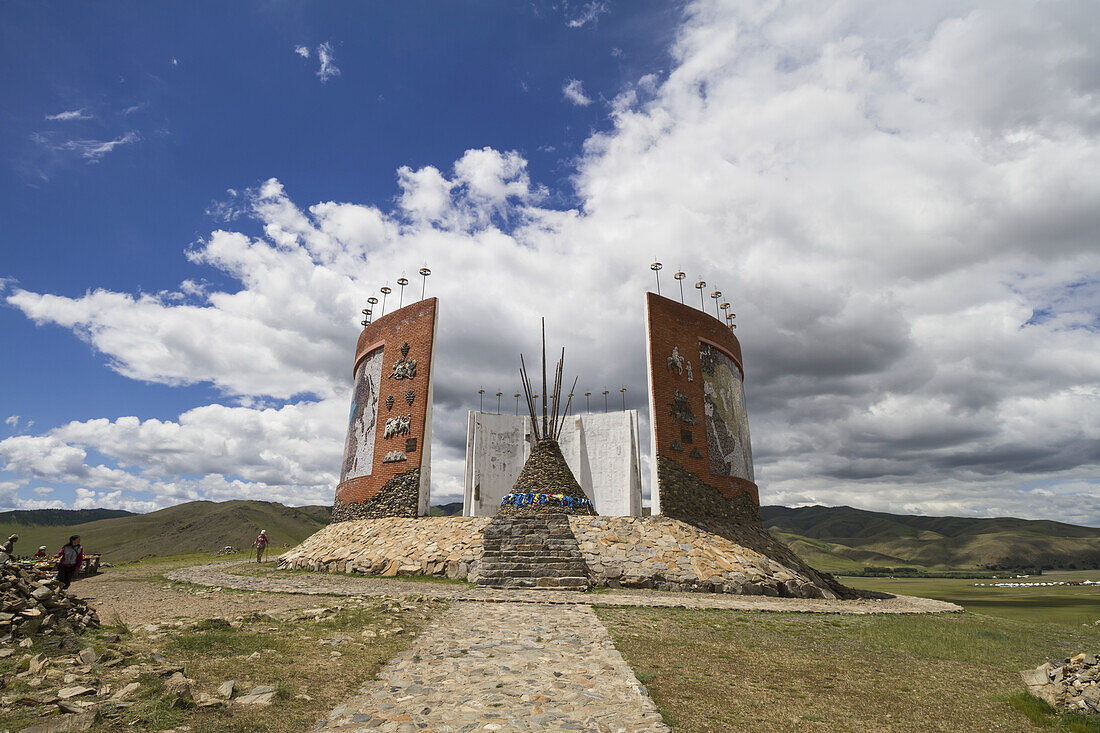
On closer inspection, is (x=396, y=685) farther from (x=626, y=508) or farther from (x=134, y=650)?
(x=626, y=508)

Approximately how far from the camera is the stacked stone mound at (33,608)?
6.99m

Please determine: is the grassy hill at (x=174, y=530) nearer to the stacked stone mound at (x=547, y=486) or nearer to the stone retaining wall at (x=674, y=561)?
the stacked stone mound at (x=547, y=486)

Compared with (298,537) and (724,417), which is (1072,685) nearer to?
(724,417)

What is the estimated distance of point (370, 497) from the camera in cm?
2419

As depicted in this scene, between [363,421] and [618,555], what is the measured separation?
15.3 m

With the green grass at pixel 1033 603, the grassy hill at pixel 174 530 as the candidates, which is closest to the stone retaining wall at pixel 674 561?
the green grass at pixel 1033 603

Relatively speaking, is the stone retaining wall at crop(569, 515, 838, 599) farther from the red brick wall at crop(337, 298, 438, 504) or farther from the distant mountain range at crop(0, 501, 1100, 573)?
the distant mountain range at crop(0, 501, 1100, 573)

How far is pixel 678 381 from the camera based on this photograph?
23.8m

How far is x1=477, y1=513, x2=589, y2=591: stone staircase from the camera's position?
16.2m

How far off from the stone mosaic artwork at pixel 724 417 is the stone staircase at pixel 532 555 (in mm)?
Answer: 8703

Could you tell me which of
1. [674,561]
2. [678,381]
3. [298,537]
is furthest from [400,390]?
[298,537]

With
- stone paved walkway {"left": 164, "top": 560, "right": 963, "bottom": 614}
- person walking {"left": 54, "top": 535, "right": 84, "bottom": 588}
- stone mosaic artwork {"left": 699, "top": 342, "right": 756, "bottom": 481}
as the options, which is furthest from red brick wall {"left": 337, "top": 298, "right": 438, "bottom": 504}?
stone mosaic artwork {"left": 699, "top": 342, "right": 756, "bottom": 481}

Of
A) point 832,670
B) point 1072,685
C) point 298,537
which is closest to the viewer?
point 1072,685

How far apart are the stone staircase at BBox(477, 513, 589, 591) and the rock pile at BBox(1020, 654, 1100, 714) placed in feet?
36.7
